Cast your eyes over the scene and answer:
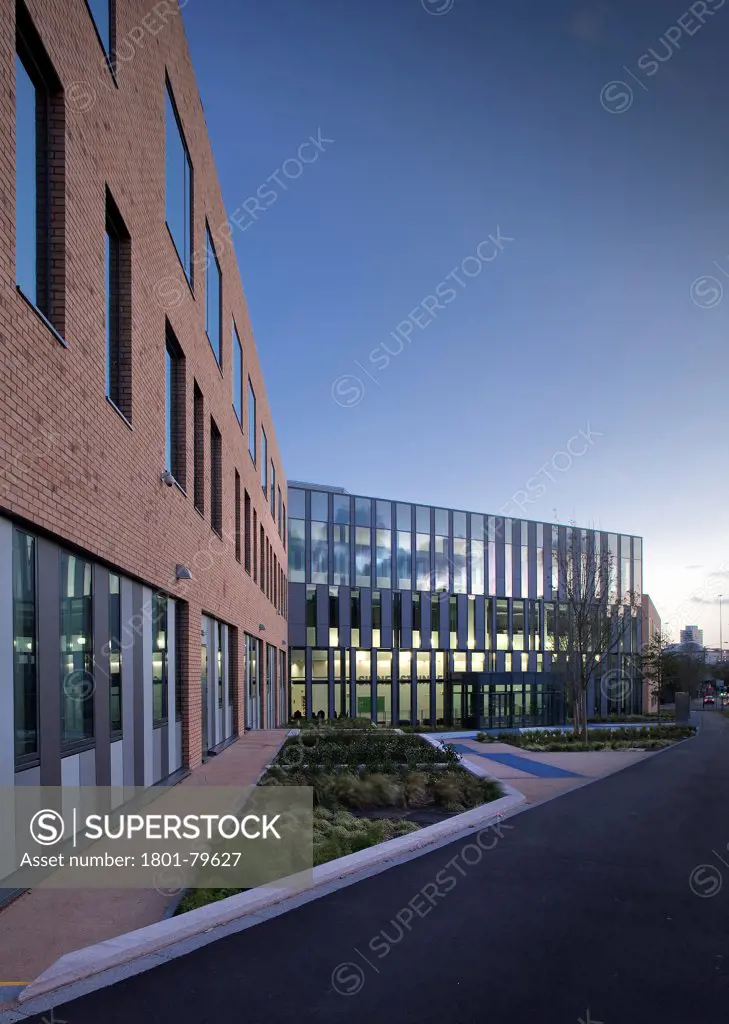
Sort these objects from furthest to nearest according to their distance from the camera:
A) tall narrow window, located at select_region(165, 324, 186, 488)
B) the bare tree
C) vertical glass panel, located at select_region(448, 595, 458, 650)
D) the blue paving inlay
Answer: vertical glass panel, located at select_region(448, 595, 458, 650) → the bare tree → the blue paving inlay → tall narrow window, located at select_region(165, 324, 186, 488)

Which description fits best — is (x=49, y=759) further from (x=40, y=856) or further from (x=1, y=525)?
(x=1, y=525)

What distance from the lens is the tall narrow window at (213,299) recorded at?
1674cm

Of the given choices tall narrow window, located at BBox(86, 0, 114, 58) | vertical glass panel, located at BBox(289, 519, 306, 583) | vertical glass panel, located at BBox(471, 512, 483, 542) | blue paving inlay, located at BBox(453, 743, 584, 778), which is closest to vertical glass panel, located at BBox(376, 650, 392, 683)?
vertical glass panel, located at BBox(289, 519, 306, 583)

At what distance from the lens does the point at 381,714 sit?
47906 millimetres

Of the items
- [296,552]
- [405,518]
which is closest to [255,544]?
[296,552]

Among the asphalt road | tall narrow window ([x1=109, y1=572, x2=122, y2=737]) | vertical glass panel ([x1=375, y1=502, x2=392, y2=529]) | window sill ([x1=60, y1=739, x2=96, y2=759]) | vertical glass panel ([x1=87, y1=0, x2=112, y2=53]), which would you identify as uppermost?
vertical glass panel ([x1=87, y1=0, x2=112, y2=53])

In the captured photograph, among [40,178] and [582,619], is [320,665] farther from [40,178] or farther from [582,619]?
[40,178]

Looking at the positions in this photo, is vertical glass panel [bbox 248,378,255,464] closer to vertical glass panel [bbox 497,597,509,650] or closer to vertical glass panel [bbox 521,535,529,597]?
vertical glass panel [bbox 497,597,509,650]

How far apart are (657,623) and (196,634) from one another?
243ft

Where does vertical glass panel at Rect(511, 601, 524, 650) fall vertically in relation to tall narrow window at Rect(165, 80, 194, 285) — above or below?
below

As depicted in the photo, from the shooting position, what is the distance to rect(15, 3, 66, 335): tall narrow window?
722 centimetres

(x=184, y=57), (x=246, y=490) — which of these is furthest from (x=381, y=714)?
(x=184, y=57)

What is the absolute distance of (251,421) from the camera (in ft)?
83.3

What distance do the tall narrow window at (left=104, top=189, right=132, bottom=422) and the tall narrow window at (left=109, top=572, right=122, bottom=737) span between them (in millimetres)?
2149
